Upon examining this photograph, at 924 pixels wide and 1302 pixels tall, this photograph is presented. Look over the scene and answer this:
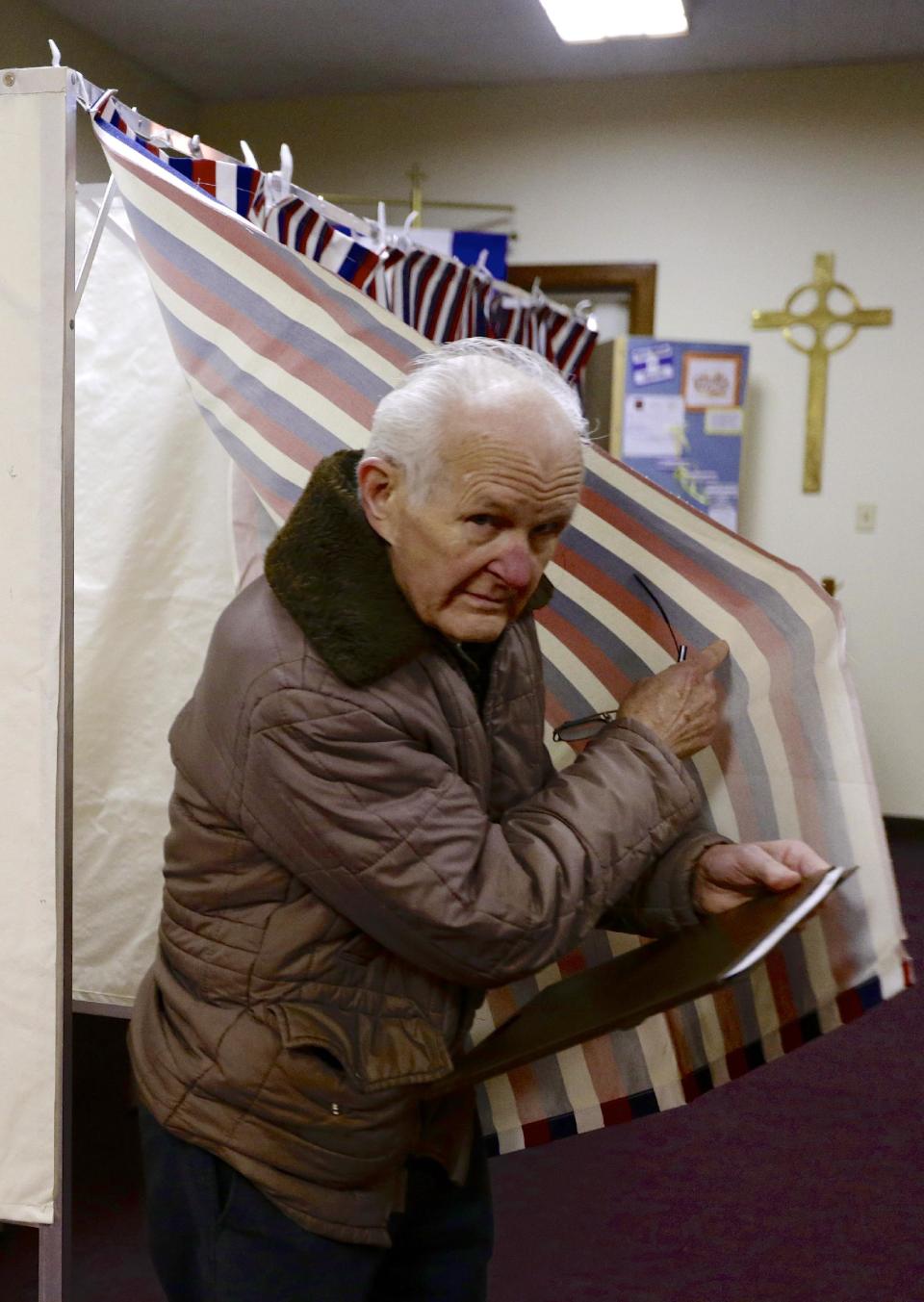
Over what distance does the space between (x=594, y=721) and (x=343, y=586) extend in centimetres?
41

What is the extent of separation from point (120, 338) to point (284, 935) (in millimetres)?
1253

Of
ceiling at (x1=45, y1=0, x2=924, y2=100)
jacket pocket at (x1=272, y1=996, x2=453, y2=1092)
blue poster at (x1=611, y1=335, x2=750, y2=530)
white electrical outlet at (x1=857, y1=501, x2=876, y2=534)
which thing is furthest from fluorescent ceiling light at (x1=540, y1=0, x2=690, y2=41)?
jacket pocket at (x1=272, y1=996, x2=453, y2=1092)

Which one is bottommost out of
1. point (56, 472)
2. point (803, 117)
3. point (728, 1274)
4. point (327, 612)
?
point (728, 1274)

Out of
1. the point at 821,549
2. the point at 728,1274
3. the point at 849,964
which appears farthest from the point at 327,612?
the point at 821,549

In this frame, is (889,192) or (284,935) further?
(889,192)

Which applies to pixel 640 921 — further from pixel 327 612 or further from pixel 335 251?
pixel 335 251

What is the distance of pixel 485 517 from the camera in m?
0.99

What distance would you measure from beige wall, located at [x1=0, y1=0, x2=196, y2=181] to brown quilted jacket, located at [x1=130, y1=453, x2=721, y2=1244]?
3.16 meters

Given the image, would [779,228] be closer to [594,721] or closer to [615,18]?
[615,18]

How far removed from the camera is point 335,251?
203cm

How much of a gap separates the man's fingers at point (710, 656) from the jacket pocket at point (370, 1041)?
436 mm

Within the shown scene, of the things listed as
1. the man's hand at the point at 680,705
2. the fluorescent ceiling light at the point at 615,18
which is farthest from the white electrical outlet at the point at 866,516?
the man's hand at the point at 680,705

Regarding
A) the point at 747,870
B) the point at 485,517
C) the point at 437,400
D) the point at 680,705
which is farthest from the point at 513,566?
the point at 747,870

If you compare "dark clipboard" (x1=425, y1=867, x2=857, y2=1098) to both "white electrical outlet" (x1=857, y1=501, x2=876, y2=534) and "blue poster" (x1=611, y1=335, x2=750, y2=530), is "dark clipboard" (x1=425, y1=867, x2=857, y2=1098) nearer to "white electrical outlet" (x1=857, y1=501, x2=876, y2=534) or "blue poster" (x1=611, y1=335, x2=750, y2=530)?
"blue poster" (x1=611, y1=335, x2=750, y2=530)
